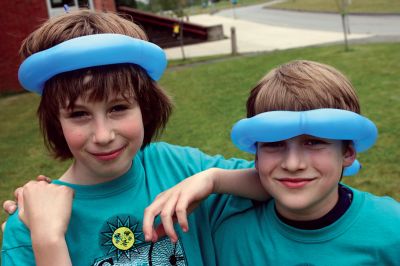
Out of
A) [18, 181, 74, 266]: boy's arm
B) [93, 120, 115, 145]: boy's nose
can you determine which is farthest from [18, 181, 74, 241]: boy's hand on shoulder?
[93, 120, 115, 145]: boy's nose

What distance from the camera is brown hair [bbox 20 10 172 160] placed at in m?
1.63

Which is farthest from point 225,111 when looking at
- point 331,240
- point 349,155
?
point 331,240

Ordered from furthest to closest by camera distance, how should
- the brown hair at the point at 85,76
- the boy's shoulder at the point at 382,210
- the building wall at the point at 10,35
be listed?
the building wall at the point at 10,35 < the boy's shoulder at the point at 382,210 < the brown hair at the point at 85,76

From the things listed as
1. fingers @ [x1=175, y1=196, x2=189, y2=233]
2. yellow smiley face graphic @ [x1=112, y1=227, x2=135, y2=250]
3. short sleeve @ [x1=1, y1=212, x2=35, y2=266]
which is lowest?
yellow smiley face graphic @ [x1=112, y1=227, x2=135, y2=250]

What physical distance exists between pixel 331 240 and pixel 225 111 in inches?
261

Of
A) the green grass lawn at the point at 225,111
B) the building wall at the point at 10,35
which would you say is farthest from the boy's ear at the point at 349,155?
the building wall at the point at 10,35

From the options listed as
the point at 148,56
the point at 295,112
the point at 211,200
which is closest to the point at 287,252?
the point at 211,200

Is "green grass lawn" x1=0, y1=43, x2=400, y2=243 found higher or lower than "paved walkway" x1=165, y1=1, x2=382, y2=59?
higher

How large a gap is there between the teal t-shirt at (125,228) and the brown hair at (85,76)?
29 cm

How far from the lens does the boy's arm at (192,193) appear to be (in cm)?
160

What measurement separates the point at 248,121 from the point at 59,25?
0.76m

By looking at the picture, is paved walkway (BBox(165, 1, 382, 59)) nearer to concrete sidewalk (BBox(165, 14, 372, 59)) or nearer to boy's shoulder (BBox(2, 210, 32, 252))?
concrete sidewalk (BBox(165, 14, 372, 59))

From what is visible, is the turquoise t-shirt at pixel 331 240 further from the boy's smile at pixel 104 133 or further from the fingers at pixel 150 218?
the boy's smile at pixel 104 133

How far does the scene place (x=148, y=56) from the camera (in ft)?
5.65
